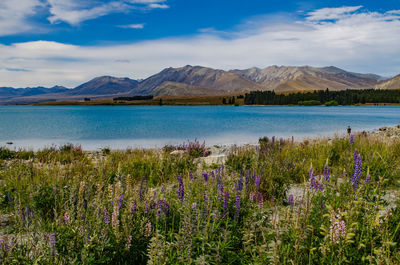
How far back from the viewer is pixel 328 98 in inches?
6762

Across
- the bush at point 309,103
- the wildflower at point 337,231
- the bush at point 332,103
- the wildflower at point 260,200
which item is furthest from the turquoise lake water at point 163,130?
the bush at point 309,103

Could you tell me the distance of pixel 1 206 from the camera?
6664 mm

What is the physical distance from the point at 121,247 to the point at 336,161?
9.34m

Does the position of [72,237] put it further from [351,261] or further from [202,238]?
[351,261]

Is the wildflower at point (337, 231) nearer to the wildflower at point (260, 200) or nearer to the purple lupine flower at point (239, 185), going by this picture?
the wildflower at point (260, 200)

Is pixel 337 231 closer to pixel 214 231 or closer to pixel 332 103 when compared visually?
pixel 214 231

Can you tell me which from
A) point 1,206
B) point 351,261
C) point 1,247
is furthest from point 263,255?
point 1,206

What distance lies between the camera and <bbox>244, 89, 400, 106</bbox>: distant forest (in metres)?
159

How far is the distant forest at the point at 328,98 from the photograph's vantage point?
158750 mm

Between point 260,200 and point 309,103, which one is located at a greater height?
point 309,103

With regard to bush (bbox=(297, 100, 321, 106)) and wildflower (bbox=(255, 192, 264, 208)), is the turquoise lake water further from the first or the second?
bush (bbox=(297, 100, 321, 106))

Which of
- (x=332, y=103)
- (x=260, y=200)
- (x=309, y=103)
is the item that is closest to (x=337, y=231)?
(x=260, y=200)

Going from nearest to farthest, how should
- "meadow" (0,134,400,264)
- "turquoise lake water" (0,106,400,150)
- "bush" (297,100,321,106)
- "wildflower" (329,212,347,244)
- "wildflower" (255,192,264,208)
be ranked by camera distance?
"wildflower" (329,212,347,244)
"meadow" (0,134,400,264)
"wildflower" (255,192,264,208)
"turquoise lake water" (0,106,400,150)
"bush" (297,100,321,106)

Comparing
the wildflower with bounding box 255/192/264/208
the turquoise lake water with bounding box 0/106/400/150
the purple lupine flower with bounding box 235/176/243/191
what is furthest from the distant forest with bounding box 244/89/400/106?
the purple lupine flower with bounding box 235/176/243/191
